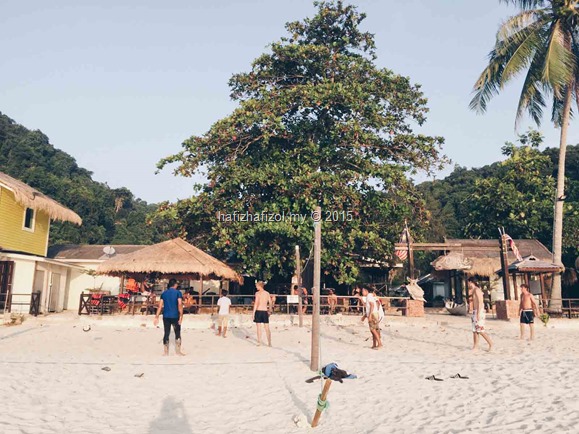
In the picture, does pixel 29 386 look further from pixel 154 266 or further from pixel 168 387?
pixel 154 266

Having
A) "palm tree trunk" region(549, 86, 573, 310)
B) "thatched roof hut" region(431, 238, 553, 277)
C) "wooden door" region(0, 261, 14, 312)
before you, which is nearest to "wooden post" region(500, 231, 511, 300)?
"palm tree trunk" region(549, 86, 573, 310)

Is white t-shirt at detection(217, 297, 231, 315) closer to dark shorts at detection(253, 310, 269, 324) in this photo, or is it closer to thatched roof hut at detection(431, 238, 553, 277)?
dark shorts at detection(253, 310, 269, 324)

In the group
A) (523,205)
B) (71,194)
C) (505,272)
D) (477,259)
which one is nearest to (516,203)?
(523,205)

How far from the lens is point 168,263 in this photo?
701 inches

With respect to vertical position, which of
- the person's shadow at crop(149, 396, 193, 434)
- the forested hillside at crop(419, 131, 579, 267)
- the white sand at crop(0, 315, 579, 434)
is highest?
the forested hillside at crop(419, 131, 579, 267)

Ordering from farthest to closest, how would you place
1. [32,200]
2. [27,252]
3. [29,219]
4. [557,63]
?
[29,219] < [27,252] < [32,200] < [557,63]

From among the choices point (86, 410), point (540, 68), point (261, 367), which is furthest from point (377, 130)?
point (86, 410)

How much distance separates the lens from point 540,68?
20.8 metres

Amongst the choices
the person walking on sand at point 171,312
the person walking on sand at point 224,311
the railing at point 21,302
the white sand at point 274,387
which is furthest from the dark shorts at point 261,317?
the railing at point 21,302

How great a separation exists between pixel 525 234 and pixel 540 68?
13838 millimetres

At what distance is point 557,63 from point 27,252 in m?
23.5

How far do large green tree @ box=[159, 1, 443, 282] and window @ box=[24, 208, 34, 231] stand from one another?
683cm

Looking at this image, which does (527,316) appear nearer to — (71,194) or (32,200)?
(32,200)

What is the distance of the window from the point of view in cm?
2222
